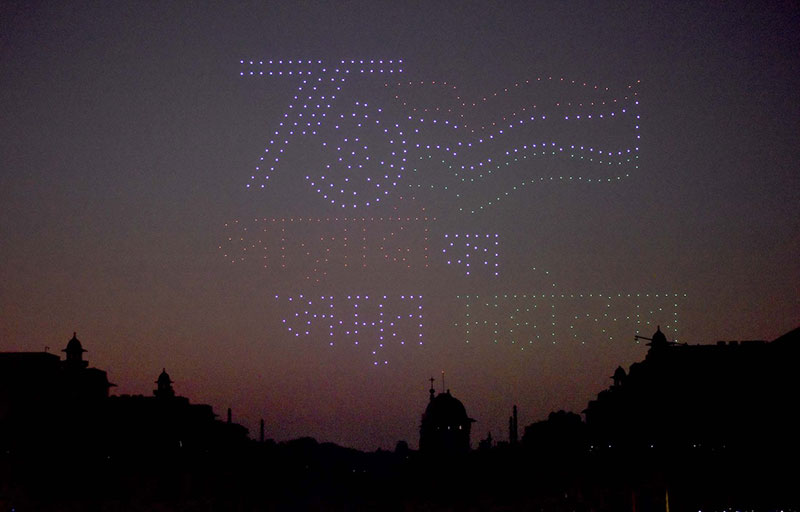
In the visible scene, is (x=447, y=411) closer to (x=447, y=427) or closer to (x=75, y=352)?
(x=447, y=427)

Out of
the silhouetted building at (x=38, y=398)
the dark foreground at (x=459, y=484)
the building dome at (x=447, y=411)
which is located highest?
the building dome at (x=447, y=411)

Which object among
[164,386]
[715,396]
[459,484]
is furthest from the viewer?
[164,386]

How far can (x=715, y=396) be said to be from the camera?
54.8m

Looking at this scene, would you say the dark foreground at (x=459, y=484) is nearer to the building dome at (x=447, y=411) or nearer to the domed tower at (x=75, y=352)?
the domed tower at (x=75, y=352)

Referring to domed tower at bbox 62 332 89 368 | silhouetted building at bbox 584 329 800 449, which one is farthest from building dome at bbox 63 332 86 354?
silhouetted building at bbox 584 329 800 449

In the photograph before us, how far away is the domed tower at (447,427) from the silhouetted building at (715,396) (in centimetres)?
3020

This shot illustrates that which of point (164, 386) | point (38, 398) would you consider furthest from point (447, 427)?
point (38, 398)

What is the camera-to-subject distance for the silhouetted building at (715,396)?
4622 centimetres

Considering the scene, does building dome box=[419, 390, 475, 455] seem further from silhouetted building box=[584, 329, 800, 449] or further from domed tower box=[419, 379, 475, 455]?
silhouetted building box=[584, 329, 800, 449]

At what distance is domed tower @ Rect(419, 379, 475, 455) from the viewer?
106m

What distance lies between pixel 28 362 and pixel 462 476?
3031cm

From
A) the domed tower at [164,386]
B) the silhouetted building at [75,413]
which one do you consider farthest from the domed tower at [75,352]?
the domed tower at [164,386]

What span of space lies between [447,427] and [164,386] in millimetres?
30769

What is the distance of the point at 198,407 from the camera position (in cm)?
10362
